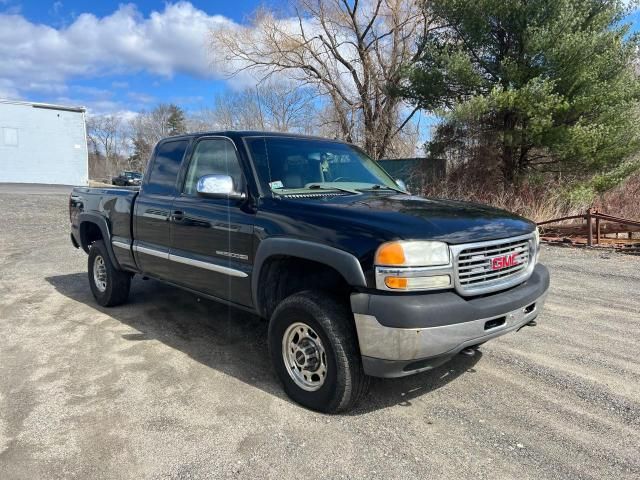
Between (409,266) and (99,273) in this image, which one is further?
(99,273)

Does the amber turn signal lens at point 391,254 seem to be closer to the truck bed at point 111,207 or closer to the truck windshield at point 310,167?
the truck windshield at point 310,167

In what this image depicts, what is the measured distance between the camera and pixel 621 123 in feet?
44.8

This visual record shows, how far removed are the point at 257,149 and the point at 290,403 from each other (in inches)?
79.2

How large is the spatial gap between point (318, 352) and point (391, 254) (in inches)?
36.3

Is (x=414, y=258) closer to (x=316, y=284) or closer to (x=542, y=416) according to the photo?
(x=316, y=284)

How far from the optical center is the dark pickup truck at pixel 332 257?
285 centimetres

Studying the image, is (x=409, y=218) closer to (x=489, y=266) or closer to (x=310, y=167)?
(x=489, y=266)

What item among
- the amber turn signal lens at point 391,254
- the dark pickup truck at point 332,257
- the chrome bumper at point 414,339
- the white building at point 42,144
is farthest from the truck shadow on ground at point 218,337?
the white building at point 42,144

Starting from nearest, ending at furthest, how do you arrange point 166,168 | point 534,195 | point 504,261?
point 504,261 → point 166,168 → point 534,195

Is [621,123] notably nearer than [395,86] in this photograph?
Yes

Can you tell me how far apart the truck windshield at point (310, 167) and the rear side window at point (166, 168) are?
105 cm

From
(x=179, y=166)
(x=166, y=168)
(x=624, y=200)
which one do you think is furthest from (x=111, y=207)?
(x=624, y=200)

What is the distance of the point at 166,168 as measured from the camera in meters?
4.90

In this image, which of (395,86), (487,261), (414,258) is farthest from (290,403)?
(395,86)
